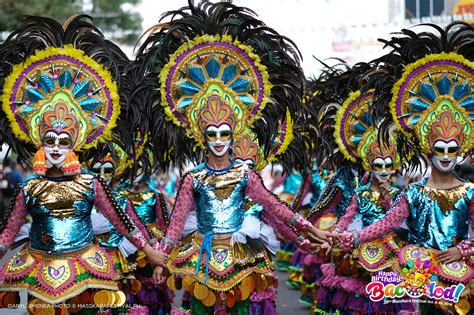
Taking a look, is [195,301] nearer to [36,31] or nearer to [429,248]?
[429,248]

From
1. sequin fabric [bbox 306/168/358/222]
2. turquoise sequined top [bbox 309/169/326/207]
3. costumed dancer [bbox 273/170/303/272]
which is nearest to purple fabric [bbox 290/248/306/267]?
costumed dancer [bbox 273/170/303/272]

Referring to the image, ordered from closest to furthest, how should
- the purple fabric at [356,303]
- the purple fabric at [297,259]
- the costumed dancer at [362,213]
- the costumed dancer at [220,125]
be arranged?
1. the costumed dancer at [220,125]
2. the costumed dancer at [362,213]
3. the purple fabric at [356,303]
4. the purple fabric at [297,259]

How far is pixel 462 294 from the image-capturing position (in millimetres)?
8336

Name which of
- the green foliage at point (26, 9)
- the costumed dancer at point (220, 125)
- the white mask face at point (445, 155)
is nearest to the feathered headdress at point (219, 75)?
the costumed dancer at point (220, 125)

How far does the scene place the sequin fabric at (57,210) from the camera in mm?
8070

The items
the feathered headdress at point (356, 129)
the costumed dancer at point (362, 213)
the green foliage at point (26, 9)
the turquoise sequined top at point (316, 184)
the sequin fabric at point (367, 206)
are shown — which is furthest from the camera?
the green foliage at point (26, 9)

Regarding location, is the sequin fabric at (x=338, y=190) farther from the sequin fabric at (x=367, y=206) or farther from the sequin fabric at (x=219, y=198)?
the sequin fabric at (x=219, y=198)

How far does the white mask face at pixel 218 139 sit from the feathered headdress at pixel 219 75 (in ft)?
0.33

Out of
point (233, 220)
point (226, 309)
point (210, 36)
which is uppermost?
point (210, 36)

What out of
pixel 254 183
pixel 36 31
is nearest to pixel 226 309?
pixel 254 183

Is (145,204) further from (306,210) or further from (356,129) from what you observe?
(306,210)

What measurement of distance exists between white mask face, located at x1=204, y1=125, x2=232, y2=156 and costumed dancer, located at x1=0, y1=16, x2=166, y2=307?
814 millimetres

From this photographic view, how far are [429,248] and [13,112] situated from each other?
347cm

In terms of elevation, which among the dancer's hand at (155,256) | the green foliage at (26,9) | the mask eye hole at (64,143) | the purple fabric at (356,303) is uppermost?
the green foliage at (26,9)
